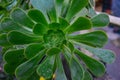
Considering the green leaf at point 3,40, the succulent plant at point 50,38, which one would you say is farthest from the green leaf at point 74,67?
the green leaf at point 3,40

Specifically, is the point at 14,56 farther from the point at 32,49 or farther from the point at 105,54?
the point at 105,54

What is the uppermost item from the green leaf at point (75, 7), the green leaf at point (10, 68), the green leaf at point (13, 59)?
the green leaf at point (75, 7)

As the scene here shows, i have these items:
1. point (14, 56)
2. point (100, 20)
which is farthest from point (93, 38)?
point (14, 56)

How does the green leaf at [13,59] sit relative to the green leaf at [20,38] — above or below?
below

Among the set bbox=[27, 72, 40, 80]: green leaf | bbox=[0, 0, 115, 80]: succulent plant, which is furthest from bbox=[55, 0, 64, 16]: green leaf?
bbox=[27, 72, 40, 80]: green leaf

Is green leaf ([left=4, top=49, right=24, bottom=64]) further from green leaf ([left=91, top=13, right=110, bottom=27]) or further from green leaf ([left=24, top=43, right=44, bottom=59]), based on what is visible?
green leaf ([left=91, top=13, right=110, bottom=27])

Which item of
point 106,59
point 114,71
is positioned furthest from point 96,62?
point 114,71

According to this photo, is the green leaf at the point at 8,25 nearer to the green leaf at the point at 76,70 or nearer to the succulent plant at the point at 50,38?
the succulent plant at the point at 50,38
